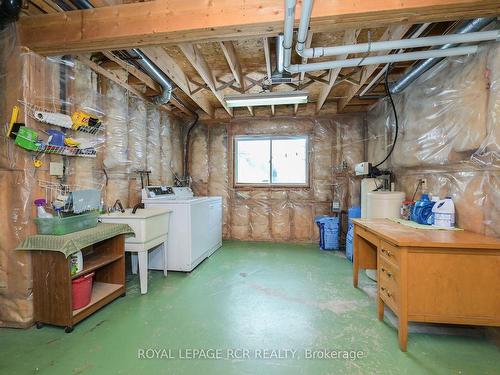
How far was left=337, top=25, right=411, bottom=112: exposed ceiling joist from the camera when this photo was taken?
2.04 meters

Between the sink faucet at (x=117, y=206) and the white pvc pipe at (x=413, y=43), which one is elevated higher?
the white pvc pipe at (x=413, y=43)

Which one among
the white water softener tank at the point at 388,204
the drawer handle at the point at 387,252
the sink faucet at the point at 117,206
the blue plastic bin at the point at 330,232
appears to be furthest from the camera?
the blue plastic bin at the point at 330,232

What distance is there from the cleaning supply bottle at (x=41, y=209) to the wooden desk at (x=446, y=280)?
2783 millimetres

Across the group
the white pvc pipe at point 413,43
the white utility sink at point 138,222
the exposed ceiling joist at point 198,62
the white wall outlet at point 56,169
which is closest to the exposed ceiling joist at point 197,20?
the white pvc pipe at point 413,43

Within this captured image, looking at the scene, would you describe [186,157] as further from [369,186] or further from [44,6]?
[369,186]

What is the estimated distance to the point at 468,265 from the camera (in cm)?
167

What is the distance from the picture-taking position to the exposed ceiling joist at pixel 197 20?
1566 mm

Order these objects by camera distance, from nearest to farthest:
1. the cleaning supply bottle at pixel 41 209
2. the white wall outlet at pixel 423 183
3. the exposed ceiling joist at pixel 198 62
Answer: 1. the cleaning supply bottle at pixel 41 209
2. the exposed ceiling joist at pixel 198 62
3. the white wall outlet at pixel 423 183

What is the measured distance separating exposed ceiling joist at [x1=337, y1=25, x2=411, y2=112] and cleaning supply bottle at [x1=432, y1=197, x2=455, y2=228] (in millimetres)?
1521

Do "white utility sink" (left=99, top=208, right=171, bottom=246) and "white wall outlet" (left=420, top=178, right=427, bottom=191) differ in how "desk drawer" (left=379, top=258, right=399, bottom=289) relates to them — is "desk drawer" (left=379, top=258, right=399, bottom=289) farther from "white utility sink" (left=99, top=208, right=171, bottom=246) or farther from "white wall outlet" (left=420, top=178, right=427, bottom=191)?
"white utility sink" (left=99, top=208, right=171, bottom=246)

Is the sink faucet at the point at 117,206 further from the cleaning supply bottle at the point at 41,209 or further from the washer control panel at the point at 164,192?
the cleaning supply bottle at the point at 41,209

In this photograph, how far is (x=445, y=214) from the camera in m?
2.21

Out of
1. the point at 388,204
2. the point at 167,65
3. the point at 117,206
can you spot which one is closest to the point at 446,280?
the point at 388,204

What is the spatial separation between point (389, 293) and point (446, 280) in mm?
402
